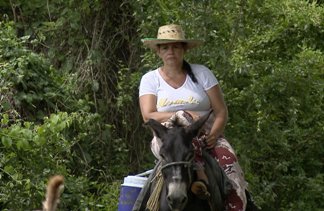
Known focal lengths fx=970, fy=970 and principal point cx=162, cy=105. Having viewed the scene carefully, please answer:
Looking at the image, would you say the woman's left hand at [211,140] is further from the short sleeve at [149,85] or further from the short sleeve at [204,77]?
the short sleeve at [149,85]

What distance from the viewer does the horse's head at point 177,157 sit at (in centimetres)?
727

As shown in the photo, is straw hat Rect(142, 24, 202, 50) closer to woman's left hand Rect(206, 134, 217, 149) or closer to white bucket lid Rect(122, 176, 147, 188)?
woman's left hand Rect(206, 134, 217, 149)

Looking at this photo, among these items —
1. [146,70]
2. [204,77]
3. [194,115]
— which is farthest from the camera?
[146,70]

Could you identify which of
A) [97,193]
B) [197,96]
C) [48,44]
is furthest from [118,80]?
[197,96]

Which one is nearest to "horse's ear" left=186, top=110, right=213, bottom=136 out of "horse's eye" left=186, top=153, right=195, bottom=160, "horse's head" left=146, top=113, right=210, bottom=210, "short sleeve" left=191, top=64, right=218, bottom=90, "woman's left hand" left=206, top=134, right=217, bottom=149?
"horse's head" left=146, top=113, right=210, bottom=210

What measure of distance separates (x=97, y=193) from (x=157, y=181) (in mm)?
2773

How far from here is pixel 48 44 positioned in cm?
1223

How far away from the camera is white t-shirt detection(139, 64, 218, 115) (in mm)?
8023

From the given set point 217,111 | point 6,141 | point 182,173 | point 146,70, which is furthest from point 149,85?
point 146,70

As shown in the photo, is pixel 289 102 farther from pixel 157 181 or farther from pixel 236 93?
pixel 157 181

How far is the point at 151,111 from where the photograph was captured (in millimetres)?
8062

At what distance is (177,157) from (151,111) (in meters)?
0.75

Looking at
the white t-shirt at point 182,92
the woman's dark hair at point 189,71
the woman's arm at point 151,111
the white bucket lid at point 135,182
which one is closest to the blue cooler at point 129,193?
the white bucket lid at point 135,182

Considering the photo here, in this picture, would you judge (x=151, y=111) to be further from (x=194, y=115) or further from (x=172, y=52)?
(x=172, y=52)
